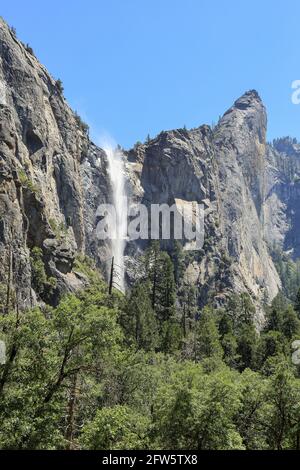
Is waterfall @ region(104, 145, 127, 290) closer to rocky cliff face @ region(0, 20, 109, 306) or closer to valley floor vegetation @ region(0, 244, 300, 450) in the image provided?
rocky cliff face @ region(0, 20, 109, 306)

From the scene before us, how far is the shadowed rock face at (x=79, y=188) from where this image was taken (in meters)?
72.8

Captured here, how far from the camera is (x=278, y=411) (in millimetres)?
28547

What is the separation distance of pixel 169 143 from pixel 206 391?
125036 mm

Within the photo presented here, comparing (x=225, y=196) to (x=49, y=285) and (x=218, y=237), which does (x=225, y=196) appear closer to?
(x=218, y=237)

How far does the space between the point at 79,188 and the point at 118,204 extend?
23202 millimetres

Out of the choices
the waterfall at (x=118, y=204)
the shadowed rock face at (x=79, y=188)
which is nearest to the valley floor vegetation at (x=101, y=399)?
the shadowed rock face at (x=79, y=188)

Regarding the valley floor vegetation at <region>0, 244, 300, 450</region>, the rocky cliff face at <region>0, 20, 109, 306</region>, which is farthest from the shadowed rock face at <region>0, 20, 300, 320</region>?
the valley floor vegetation at <region>0, 244, 300, 450</region>

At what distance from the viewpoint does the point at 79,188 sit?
4336 inches

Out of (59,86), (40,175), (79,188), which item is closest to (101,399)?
(40,175)

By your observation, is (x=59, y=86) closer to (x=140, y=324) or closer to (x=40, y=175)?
(x=40, y=175)

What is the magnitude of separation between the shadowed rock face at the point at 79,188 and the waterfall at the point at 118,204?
274 cm

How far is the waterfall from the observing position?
122369mm

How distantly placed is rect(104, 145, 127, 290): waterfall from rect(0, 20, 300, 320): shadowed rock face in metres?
2.74
